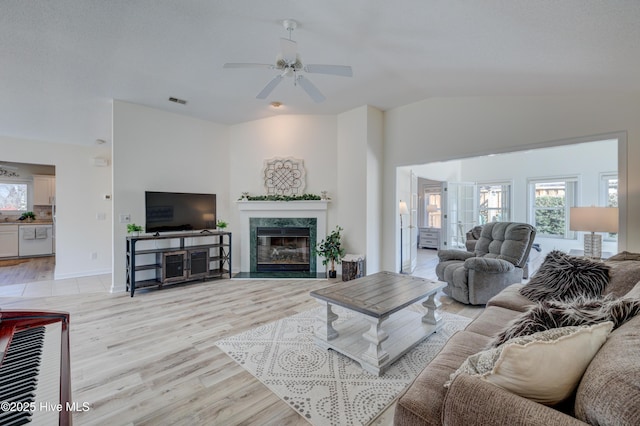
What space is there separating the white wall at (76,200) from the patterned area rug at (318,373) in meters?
4.80

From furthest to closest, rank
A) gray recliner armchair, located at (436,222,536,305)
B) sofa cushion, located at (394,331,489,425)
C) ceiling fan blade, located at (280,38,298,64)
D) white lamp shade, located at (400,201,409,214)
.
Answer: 1. white lamp shade, located at (400,201,409,214)
2. gray recliner armchair, located at (436,222,536,305)
3. ceiling fan blade, located at (280,38,298,64)
4. sofa cushion, located at (394,331,489,425)

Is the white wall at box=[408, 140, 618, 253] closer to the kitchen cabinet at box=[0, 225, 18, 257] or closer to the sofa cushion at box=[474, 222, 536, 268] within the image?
the sofa cushion at box=[474, 222, 536, 268]

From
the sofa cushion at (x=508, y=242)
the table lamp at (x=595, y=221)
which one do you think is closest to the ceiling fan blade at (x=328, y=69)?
the table lamp at (x=595, y=221)

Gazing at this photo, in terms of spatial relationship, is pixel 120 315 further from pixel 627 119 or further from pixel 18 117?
pixel 627 119

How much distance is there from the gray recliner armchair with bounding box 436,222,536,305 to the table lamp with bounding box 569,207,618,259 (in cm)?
62

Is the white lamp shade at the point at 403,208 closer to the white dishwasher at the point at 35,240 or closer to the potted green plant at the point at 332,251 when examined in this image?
the potted green plant at the point at 332,251

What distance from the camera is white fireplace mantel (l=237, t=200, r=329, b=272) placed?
5215mm

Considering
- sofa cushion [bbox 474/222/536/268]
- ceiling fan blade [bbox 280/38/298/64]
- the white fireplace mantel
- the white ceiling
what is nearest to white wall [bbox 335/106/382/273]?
the white fireplace mantel

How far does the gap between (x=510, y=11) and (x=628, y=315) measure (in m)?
1.93

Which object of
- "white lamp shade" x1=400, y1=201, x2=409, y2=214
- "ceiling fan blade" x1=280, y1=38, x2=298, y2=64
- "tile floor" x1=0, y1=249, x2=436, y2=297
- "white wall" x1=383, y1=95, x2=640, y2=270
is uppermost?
"ceiling fan blade" x1=280, y1=38, x2=298, y2=64

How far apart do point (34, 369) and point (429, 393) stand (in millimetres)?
Answer: 1413

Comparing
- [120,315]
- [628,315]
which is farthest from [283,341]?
[628,315]

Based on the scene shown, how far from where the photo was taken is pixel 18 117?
14.4 ft

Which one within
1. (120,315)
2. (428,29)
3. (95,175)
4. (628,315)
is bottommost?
(120,315)
